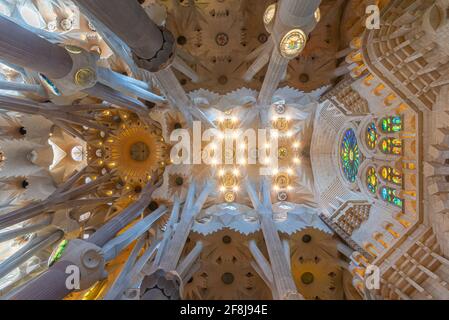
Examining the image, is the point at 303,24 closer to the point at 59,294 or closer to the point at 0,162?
the point at 59,294

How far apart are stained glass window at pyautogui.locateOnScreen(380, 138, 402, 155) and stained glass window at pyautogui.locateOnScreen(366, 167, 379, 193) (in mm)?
986

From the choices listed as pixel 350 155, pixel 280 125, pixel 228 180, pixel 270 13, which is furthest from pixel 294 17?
pixel 228 180

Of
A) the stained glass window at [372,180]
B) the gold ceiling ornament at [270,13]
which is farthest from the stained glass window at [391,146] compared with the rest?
the gold ceiling ornament at [270,13]

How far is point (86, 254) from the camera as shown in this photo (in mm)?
5398

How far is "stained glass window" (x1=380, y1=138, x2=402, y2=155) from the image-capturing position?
22.6 feet

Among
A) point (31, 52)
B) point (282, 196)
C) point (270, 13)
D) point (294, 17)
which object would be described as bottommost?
point (282, 196)

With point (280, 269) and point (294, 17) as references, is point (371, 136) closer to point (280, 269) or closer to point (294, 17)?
point (280, 269)

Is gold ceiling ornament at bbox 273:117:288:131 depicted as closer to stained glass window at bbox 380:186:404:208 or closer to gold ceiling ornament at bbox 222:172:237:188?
gold ceiling ornament at bbox 222:172:237:188

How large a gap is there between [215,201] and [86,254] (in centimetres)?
659

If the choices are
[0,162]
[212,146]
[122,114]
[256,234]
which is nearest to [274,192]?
[256,234]

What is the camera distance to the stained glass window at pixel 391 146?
6.90 metres

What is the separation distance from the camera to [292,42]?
530 centimetres

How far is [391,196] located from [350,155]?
261cm

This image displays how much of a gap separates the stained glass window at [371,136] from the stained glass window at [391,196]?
1.30m
